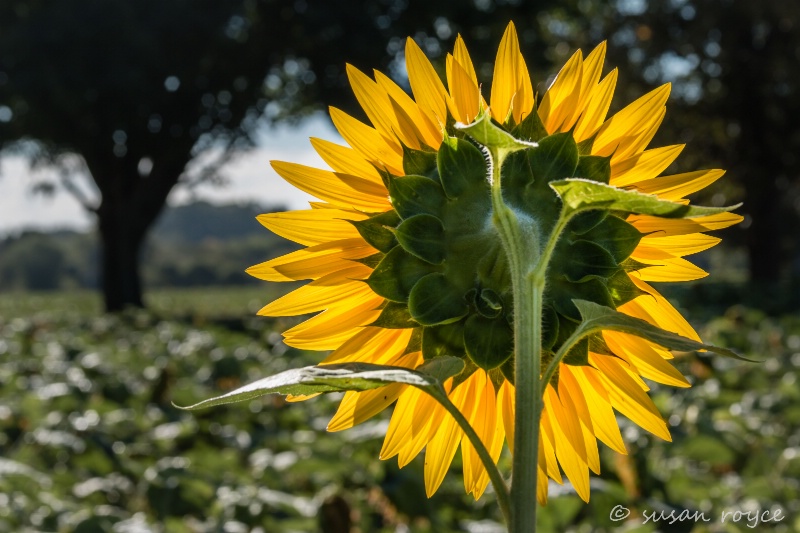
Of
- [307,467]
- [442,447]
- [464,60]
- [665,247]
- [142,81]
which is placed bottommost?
[307,467]

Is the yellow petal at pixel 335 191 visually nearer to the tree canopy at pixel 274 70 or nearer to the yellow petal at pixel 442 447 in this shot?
the yellow petal at pixel 442 447

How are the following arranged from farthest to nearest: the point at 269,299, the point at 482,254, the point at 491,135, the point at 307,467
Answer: the point at 269,299 → the point at 307,467 → the point at 482,254 → the point at 491,135

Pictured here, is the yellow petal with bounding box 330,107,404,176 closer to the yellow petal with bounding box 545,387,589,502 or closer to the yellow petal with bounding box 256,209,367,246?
the yellow petal with bounding box 256,209,367,246

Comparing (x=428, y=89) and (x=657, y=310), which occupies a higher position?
(x=428, y=89)

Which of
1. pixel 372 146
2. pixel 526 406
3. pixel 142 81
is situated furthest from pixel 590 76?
pixel 142 81

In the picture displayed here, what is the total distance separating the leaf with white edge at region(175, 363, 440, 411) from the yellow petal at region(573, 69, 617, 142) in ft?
0.64

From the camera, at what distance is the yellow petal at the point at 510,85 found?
1.76 ft

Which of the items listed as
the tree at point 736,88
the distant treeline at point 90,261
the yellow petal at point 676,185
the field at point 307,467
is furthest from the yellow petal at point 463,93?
the distant treeline at point 90,261

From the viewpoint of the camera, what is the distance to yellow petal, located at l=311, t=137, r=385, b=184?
0.54 m

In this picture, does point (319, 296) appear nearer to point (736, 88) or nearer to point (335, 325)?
point (335, 325)

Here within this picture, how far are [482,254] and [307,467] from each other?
1.52m

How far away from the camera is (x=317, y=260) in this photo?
1.72 ft

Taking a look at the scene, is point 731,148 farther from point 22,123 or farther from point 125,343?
point 125,343

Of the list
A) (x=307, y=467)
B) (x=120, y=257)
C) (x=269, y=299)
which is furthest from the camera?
(x=120, y=257)
